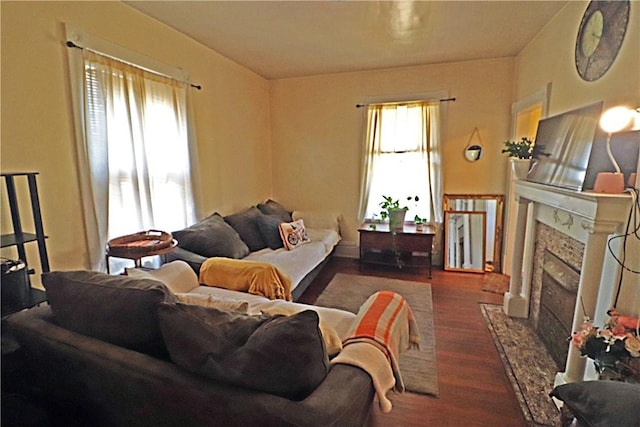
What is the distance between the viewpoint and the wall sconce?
1.63 metres

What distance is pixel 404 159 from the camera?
4363 mm

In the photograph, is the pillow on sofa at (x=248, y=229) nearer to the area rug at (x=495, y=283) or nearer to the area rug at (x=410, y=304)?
the area rug at (x=410, y=304)

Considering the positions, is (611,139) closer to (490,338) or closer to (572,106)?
(572,106)

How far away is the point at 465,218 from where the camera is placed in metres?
4.26

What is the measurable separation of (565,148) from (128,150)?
10.6 feet

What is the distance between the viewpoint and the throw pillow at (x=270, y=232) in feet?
12.4

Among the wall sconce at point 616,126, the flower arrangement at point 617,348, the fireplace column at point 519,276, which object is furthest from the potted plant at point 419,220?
the flower arrangement at point 617,348

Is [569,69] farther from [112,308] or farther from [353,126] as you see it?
[112,308]

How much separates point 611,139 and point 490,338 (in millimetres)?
1673

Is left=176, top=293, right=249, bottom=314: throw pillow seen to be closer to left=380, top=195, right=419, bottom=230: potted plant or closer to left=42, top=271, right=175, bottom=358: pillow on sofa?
left=42, top=271, right=175, bottom=358: pillow on sofa

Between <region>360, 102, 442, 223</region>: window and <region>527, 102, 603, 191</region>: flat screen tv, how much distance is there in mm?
1555

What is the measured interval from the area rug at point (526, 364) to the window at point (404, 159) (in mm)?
1714

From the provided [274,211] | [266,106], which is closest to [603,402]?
[274,211]

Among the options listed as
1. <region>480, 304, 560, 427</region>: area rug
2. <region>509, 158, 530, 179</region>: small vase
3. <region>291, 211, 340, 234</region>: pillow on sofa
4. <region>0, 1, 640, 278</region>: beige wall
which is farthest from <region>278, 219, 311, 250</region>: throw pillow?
<region>509, 158, 530, 179</region>: small vase
